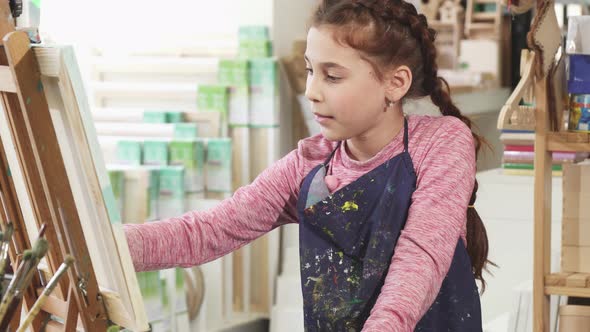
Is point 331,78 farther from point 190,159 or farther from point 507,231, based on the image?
point 190,159

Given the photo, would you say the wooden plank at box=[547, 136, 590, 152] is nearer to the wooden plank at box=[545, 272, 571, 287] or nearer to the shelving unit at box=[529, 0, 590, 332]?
the shelving unit at box=[529, 0, 590, 332]

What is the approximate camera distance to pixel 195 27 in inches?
196

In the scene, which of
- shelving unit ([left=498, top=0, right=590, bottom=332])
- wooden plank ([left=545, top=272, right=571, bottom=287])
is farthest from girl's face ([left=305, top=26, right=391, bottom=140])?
wooden plank ([left=545, top=272, right=571, bottom=287])

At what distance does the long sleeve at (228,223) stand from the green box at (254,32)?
293 cm

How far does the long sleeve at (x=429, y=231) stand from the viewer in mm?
1358

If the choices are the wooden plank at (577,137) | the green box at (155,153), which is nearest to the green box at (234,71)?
the green box at (155,153)

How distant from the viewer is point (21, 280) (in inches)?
49.1

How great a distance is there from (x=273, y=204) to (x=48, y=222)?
0.43 m

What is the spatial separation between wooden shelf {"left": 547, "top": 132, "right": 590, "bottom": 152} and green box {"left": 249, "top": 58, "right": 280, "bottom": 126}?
2.23 metres

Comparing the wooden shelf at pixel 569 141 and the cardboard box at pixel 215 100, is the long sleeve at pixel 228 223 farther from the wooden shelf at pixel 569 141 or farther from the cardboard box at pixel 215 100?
the cardboard box at pixel 215 100

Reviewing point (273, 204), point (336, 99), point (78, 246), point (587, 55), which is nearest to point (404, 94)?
point (336, 99)

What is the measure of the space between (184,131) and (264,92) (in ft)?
1.37

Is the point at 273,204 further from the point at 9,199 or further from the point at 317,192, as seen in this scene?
the point at 9,199

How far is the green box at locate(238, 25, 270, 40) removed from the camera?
4625 mm
